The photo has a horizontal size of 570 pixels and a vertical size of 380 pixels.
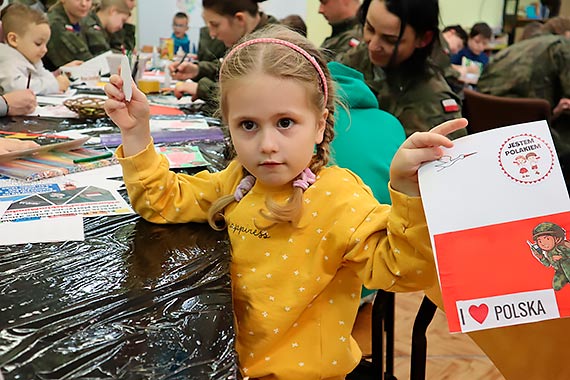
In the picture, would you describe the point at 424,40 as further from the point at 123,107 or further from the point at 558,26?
the point at 558,26

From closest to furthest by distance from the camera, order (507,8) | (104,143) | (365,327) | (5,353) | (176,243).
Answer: (5,353), (176,243), (104,143), (365,327), (507,8)

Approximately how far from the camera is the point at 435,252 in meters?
0.66

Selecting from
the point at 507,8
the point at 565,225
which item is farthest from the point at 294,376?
the point at 507,8

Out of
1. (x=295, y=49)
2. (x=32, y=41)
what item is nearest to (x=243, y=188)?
(x=295, y=49)

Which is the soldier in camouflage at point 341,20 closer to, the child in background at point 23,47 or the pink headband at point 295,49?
the child in background at point 23,47

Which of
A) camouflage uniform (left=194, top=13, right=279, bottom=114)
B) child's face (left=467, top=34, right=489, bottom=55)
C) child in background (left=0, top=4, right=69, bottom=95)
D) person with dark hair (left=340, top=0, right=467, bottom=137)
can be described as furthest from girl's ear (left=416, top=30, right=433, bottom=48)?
child's face (left=467, top=34, right=489, bottom=55)

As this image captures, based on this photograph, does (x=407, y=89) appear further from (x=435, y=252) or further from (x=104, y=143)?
(x=435, y=252)

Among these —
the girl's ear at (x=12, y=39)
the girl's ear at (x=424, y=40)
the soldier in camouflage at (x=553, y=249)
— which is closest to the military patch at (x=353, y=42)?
the girl's ear at (x=424, y=40)

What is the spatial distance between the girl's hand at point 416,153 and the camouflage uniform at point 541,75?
7.53ft

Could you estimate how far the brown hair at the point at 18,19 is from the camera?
2500 millimetres

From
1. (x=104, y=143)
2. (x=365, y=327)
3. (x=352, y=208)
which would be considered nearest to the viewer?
(x=352, y=208)

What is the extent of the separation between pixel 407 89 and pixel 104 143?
3.39ft

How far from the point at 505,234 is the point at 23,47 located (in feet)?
7.91

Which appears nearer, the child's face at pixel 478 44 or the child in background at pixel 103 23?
the child in background at pixel 103 23
